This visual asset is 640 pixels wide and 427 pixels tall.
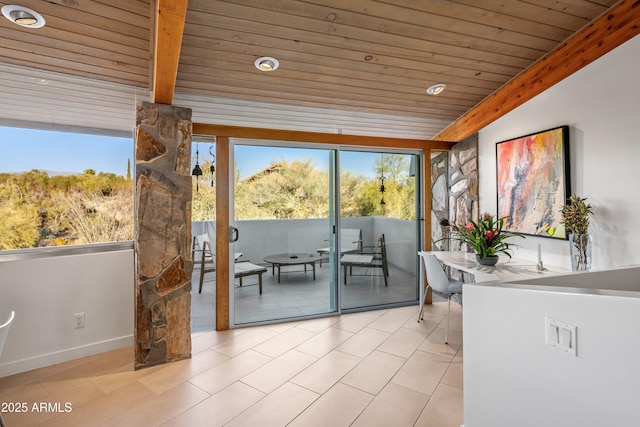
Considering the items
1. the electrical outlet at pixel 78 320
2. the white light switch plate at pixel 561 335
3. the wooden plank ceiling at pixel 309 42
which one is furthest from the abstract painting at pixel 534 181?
the electrical outlet at pixel 78 320

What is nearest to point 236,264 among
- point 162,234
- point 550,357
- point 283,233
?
point 283,233

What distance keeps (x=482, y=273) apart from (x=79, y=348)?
334 centimetres

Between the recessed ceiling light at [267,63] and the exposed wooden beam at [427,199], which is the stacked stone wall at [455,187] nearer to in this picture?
the exposed wooden beam at [427,199]

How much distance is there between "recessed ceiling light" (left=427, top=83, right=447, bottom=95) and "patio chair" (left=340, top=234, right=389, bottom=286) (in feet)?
5.50

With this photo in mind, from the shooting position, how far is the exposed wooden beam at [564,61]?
243 cm

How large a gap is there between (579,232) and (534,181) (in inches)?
29.9

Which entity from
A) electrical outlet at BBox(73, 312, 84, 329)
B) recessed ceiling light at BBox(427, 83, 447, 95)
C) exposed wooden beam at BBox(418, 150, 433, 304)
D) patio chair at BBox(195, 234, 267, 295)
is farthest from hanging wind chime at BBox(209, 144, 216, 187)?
exposed wooden beam at BBox(418, 150, 433, 304)

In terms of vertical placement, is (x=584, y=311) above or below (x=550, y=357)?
above

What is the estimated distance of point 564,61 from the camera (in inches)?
112

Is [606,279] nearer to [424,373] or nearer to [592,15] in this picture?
[424,373]

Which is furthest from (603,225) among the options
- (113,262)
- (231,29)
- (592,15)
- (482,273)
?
(113,262)

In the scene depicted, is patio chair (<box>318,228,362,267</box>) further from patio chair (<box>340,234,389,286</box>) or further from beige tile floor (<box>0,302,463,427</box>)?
beige tile floor (<box>0,302,463,427</box>)

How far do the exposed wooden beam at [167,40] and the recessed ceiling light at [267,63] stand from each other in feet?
2.46

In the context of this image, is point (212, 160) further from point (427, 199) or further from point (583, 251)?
point (583, 251)
